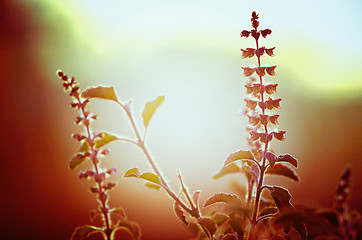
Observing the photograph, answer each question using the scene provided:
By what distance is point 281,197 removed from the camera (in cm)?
73

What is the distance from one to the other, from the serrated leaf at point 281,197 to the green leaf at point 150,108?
1.05 feet

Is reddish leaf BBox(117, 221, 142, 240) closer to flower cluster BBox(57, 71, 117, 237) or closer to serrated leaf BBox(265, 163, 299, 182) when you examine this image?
flower cluster BBox(57, 71, 117, 237)

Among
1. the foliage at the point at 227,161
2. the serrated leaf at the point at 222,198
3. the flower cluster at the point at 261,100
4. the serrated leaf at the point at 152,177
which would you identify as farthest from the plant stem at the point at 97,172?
the flower cluster at the point at 261,100

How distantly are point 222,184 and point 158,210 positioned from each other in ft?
2.50

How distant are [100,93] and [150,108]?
0.46 feet

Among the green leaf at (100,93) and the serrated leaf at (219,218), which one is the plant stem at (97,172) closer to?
the green leaf at (100,93)

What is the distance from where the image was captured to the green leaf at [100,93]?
28.3 inches

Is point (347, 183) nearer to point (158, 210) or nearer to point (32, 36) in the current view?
point (158, 210)

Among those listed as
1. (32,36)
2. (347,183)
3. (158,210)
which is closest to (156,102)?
(347,183)

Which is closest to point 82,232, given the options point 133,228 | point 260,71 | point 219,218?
point 133,228

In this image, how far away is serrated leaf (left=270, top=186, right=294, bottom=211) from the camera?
71 centimetres

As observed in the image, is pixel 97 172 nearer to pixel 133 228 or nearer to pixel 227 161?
pixel 133 228

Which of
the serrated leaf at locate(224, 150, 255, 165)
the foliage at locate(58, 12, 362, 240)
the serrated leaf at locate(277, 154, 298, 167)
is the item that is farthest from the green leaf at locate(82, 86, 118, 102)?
the serrated leaf at locate(277, 154, 298, 167)

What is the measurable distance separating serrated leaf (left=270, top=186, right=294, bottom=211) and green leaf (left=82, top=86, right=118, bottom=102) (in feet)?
1.31
